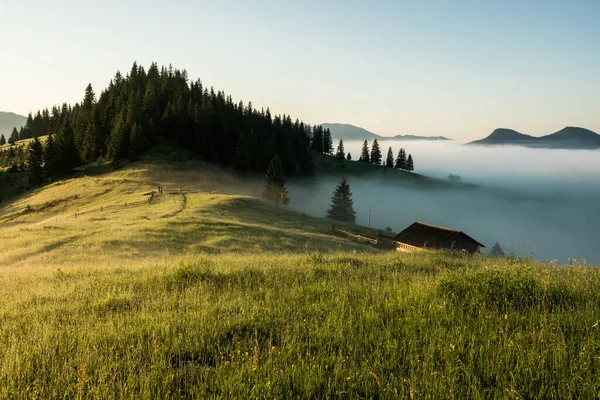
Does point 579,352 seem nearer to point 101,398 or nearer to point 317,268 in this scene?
point 101,398

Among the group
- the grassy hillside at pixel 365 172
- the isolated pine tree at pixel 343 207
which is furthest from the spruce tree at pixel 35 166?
the grassy hillside at pixel 365 172

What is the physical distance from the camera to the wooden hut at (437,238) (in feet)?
132

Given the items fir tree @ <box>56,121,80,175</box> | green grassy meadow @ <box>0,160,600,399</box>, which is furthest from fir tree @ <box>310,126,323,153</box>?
green grassy meadow @ <box>0,160,600,399</box>

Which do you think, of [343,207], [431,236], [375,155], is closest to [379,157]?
[375,155]

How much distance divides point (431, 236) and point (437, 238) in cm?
103

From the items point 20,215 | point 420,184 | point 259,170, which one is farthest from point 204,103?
point 420,184

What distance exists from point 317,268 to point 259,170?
83.7 m

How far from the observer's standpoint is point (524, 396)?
319 centimetres

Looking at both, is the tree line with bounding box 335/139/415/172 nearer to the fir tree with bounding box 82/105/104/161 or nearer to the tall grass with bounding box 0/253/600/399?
the fir tree with bounding box 82/105/104/161

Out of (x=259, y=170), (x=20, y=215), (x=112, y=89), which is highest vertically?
(x=112, y=89)

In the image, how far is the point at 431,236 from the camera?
42.7 metres

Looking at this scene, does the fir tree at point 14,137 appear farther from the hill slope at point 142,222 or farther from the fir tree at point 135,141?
the fir tree at point 135,141

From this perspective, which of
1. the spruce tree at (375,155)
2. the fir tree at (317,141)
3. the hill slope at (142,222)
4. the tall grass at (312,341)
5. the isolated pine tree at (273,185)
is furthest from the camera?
the spruce tree at (375,155)

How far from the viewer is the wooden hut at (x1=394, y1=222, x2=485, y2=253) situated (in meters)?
40.3
